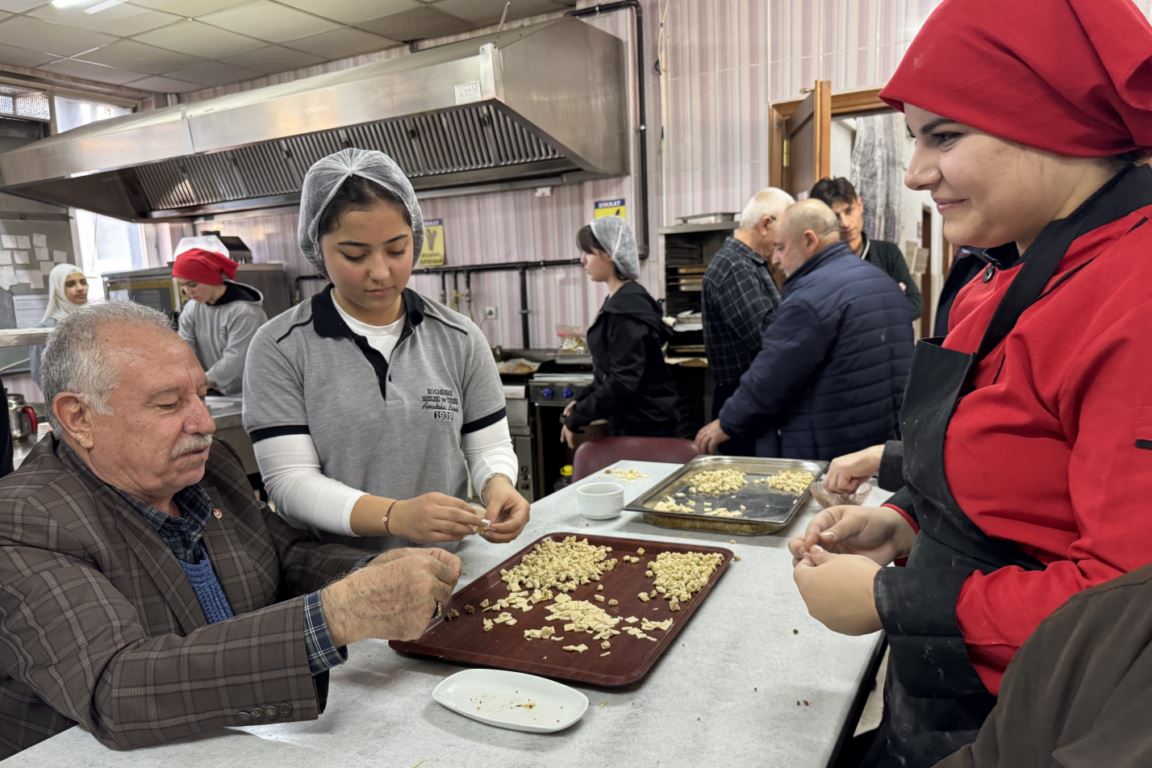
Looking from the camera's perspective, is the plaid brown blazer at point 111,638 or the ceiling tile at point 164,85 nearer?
the plaid brown blazer at point 111,638

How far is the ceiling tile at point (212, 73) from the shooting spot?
5.82 meters

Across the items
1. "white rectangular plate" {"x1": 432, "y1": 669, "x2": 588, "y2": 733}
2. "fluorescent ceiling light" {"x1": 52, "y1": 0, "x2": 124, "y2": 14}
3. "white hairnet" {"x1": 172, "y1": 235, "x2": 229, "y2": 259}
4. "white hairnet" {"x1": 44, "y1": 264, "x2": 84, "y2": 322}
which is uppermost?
"fluorescent ceiling light" {"x1": 52, "y1": 0, "x2": 124, "y2": 14}

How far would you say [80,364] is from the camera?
1.18 m

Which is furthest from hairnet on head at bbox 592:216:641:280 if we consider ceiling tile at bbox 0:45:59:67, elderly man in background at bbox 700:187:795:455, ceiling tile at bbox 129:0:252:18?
ceiling tile at bbox 0:45:59:67

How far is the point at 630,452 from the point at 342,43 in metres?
4.36

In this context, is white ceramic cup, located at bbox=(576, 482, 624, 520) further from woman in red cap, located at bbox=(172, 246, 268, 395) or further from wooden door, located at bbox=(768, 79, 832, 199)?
woman in red cap, located at bbox=(172, 246, 268, 395)

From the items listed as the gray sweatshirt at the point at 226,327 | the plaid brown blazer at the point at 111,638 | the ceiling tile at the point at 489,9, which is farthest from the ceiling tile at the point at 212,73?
the plaid brown blazer at the point at 111,638

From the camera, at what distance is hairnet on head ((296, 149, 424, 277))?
62.7 inches

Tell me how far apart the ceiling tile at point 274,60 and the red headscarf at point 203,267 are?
2.00 metres

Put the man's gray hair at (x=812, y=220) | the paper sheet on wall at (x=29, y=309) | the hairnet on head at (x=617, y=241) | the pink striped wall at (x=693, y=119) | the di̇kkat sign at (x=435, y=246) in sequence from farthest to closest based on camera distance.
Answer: the paper sheet on wall at (x=29, y=309), the di̇kkat sign at (x=435, y=246), the pink striped wall at (x=693, y=119), the hairnet on head at (x=617, y=241), the man's gray hair at (x=812, y=220)

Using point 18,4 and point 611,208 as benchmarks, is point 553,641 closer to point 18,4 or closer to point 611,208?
point 611,208

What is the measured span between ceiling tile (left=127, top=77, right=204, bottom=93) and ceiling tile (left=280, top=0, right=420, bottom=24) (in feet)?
7.49

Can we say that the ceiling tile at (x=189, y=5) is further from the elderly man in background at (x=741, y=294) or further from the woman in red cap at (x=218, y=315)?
the elderly man in background at (x=741, y=294)

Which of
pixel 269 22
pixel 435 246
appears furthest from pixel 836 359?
pixel 269 22
